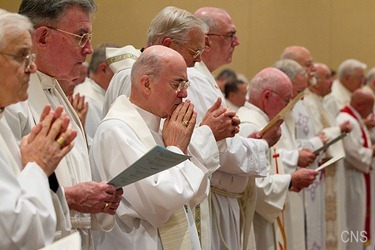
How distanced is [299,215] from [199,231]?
2374 mm

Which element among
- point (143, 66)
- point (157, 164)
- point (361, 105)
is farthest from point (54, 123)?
point (361, 105)

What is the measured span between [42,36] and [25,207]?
1.33 metres

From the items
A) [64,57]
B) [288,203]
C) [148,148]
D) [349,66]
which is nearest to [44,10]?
[64,57]

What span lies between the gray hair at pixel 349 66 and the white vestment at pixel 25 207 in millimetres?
7915

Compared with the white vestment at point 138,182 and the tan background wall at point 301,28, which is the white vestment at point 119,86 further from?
the tan background wall at point 301,28

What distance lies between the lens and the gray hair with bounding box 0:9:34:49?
3471mm

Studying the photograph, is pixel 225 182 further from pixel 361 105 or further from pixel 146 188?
pixel 361 105

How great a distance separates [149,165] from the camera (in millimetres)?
3891

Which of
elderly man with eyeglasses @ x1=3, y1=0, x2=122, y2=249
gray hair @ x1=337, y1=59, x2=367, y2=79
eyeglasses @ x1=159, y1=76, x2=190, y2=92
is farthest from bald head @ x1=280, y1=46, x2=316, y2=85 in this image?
elderly man with eyeglasses @ x1=3, y1=0, x2=122, y2=249

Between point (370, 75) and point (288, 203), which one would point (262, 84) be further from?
point (370, 75)

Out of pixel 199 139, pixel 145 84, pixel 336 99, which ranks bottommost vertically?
pixel 336 99

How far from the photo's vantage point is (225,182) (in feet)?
19.4

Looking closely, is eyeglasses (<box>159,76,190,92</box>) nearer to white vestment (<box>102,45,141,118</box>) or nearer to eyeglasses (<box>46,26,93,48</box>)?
eyeglasses (<box>46,26,93,48</box>)

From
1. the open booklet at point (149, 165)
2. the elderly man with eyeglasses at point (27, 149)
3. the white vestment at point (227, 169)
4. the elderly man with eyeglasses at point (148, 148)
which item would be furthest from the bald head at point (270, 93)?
the elderly man with eyeglasses at point (27, 149)
